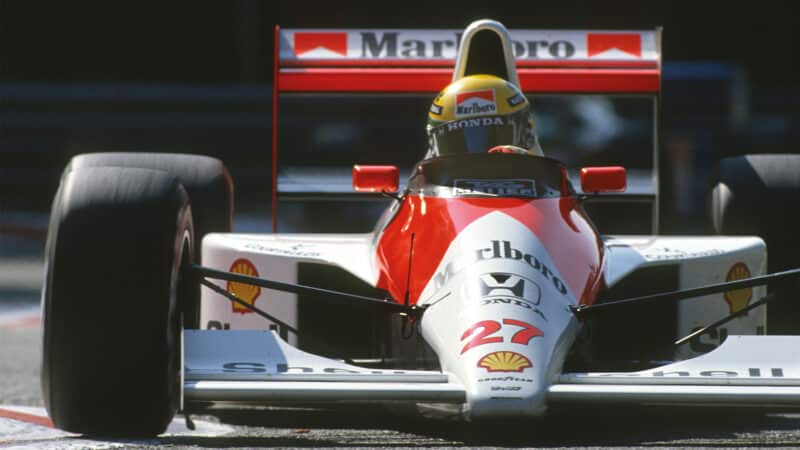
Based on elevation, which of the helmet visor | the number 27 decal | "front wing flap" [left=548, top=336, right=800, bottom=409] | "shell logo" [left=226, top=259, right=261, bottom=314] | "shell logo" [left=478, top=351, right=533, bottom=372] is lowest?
"front wing flap" [left=548, top=336, right=800, bottom=409]

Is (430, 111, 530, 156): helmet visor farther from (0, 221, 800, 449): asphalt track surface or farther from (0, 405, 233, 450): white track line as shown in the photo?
(0, 405, 233, 450): white track line

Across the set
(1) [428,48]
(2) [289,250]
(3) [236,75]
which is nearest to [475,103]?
(2) [289,250]

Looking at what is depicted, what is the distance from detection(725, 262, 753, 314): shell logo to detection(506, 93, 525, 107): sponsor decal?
1197 millimetres

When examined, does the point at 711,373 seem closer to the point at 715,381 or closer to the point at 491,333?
the point at 715,381

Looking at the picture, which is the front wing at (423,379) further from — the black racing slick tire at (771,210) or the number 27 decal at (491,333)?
the black racing slick tire at (771,210)

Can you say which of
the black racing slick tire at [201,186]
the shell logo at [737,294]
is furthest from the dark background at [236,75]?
the shell logo at [737,294]

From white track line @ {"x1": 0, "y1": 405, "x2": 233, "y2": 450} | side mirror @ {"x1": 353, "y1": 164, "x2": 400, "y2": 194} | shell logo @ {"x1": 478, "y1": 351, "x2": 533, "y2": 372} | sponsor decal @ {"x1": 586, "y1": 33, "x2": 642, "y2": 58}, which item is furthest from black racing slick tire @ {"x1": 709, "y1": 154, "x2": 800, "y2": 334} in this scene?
white track line @ {"x1": 0, "y1": 405, "x2": 233, "y2": 450}

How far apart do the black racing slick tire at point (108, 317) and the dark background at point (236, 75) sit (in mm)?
10908

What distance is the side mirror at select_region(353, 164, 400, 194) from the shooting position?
5852 millimetres

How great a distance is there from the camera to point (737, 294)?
18.9ft

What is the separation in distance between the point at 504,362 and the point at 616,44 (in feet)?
11.7

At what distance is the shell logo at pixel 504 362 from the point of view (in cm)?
443

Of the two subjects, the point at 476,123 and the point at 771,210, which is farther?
the point at 771,210

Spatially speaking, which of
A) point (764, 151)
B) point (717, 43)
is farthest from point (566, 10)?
point (764, 151)
